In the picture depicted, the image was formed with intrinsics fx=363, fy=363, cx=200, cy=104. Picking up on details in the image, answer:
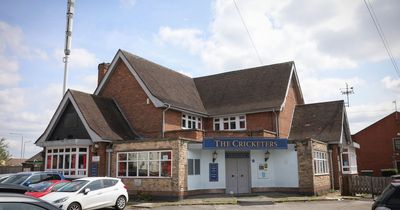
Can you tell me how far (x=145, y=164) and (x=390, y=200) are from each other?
1648 cm

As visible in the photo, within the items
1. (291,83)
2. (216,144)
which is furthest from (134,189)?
(291,83)

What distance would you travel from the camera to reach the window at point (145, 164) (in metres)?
21.1

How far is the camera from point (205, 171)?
74.7ft

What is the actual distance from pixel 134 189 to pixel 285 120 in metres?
13.8

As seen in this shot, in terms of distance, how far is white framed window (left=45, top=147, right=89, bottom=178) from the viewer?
24.2 m

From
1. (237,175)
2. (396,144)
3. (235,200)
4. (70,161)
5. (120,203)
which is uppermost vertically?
(396,144)

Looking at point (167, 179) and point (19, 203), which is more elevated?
point (19, 203)

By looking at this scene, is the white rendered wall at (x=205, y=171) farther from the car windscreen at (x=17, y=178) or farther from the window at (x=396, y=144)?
the window at (x=396, y=144)

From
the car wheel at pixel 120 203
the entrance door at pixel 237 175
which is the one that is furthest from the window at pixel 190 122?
the car wheel at pixel 120 203

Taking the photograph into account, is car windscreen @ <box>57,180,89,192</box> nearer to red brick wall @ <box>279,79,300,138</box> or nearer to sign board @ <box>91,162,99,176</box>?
sign board @ <box>91,162,99,176</box>

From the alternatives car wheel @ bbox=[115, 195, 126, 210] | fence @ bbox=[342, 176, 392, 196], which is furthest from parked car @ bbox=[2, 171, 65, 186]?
fence @ bbox=[342, 176, 392, 196]

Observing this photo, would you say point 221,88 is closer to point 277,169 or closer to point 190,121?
point 190,121

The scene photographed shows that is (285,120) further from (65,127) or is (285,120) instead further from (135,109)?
(65,127)

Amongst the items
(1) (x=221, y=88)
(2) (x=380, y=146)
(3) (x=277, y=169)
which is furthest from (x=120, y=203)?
(2) (x=380, y=146)
